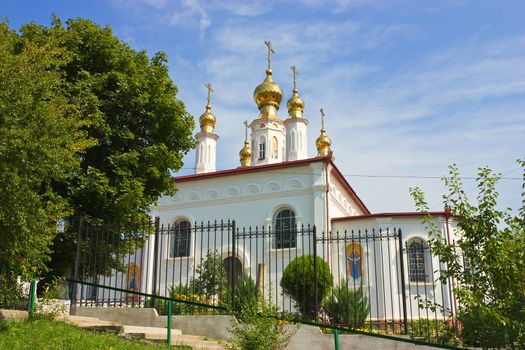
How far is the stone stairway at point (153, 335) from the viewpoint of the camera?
8.50 metres

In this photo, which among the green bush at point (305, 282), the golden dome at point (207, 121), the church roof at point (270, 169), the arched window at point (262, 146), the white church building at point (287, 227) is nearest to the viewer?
the green bush at point (305, 282)

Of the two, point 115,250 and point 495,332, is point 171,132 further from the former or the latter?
point 495,332

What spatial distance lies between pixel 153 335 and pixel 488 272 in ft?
17.0

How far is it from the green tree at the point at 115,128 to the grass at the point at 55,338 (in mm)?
3443

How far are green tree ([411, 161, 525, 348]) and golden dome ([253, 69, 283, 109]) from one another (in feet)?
85.8

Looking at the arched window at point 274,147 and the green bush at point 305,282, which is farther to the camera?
the arched window at point 274,147

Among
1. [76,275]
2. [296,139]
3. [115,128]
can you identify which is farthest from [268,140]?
[76,275]

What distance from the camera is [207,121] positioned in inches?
1346

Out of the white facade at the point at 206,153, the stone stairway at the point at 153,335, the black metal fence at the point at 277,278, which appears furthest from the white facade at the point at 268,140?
the stone stairway at the point at 153,335

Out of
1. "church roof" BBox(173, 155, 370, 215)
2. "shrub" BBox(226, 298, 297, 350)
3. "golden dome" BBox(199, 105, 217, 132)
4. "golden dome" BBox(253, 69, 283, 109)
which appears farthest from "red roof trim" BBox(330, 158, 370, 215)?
"shrub" BBox(226, 298, 297, 350)

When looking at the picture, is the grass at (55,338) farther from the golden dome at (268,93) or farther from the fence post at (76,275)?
the golden dome at (268,93)

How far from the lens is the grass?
7.12 meters

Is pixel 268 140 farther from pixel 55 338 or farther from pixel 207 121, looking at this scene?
pixel 55 338

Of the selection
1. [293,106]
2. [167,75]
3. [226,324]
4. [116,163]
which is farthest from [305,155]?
[226,324]
